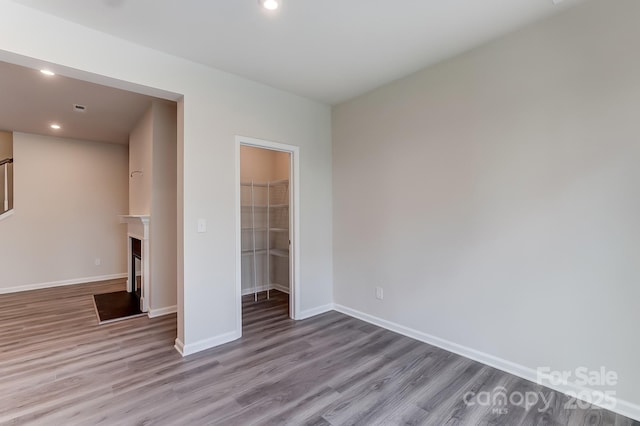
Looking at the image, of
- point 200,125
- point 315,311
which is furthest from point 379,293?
point 200,125

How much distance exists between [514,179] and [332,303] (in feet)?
8.54

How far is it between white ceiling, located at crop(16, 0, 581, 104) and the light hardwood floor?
272cm

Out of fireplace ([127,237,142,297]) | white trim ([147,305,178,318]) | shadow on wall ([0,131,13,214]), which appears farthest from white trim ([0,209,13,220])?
white trim ([147,305,178,318])

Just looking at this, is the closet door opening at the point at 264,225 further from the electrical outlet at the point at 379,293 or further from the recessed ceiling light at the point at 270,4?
the recessed ceiling light at the point at 270,4

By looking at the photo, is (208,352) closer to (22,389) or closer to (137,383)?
(137,383)

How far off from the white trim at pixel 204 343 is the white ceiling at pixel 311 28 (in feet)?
8.78

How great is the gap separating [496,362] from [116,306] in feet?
15.1

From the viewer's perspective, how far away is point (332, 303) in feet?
13.0

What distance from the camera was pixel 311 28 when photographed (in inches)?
89.2

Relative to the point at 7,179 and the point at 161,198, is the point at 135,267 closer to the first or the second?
the point at 161,198

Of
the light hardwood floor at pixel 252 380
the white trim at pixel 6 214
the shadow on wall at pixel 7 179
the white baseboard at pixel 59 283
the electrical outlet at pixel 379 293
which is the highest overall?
the shadow on wall at pixel 7 179

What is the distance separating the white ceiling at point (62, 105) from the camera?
3.00 m

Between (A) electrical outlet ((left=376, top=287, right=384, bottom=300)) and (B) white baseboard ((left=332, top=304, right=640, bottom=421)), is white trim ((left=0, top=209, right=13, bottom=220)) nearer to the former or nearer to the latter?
(B) white baseboard ((left=332, top=304, right=640, bottom=421))

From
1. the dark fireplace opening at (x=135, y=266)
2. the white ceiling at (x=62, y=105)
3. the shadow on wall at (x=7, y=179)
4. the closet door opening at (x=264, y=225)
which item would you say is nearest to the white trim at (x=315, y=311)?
the closet door opening at (x=264, y=225)
